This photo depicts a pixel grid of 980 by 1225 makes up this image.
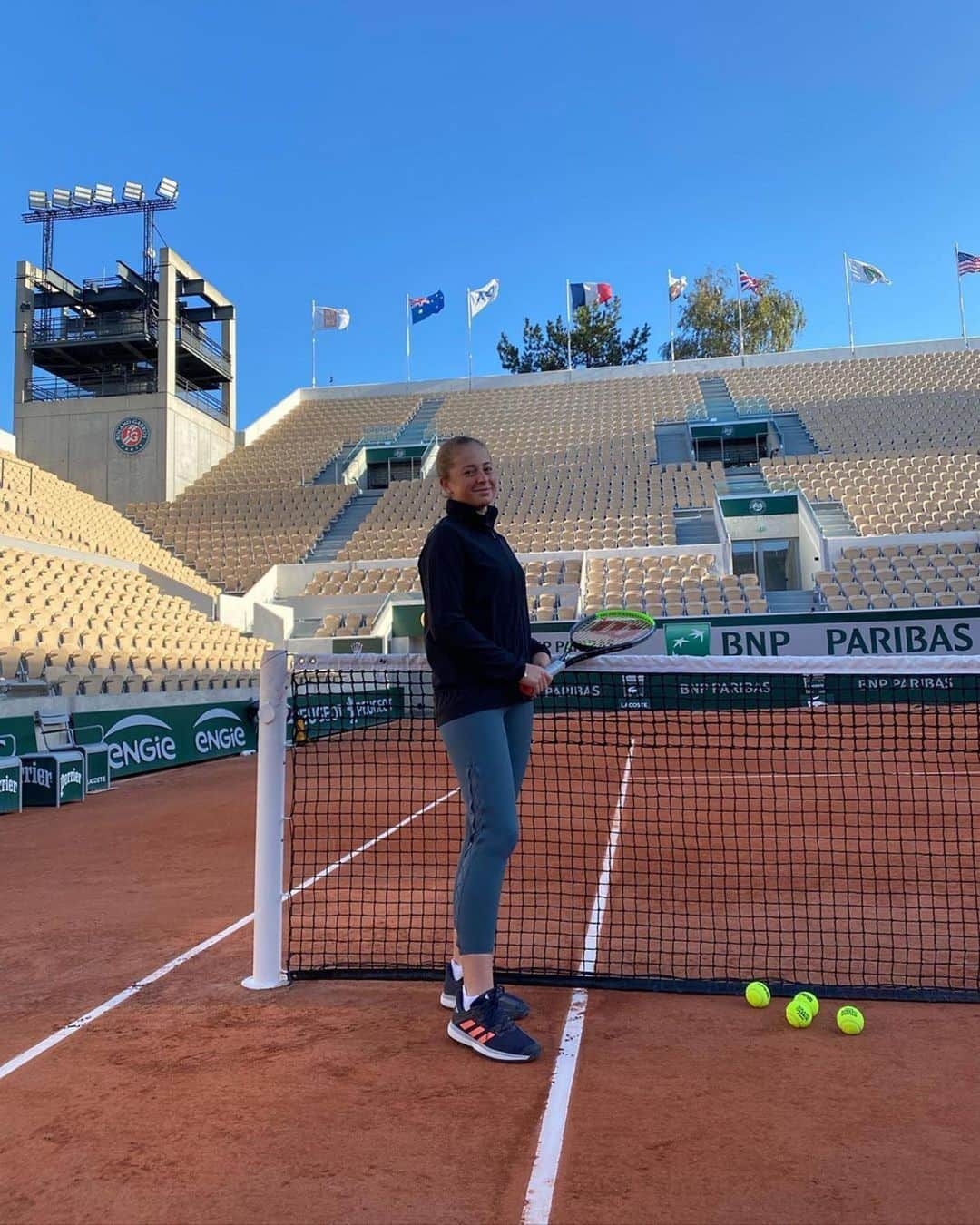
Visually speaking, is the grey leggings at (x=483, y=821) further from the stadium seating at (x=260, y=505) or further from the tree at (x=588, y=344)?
the tree at (x=588, y=344)

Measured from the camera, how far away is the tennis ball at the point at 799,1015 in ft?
11.1

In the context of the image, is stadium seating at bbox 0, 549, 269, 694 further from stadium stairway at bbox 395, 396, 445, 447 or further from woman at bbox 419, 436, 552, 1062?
stadium stairway at bbox 395, 396, 445, 447

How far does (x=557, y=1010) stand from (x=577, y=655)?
1.38 meters

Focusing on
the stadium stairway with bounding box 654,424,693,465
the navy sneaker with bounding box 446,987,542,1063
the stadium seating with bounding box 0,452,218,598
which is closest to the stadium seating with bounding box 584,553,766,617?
the stadium stairway with bounding box 654,424,693,465

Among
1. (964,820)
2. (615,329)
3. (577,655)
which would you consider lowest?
(964,820)

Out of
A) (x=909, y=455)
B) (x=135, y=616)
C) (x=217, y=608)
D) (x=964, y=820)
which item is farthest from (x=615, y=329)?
(x=964, y=820)

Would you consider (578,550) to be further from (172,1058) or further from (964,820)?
(172,1058)

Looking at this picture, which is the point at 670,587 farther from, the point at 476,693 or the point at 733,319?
the point at 733,319

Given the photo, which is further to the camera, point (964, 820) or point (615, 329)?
point (615, 329)

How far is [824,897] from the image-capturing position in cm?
534

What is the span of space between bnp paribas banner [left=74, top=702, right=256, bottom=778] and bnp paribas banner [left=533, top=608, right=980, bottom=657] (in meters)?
6.67

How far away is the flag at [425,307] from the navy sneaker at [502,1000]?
4127 cm

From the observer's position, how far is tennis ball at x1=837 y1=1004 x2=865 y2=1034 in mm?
3316

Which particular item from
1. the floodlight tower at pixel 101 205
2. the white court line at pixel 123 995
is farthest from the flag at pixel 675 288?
the white court line at pixel 123 995
